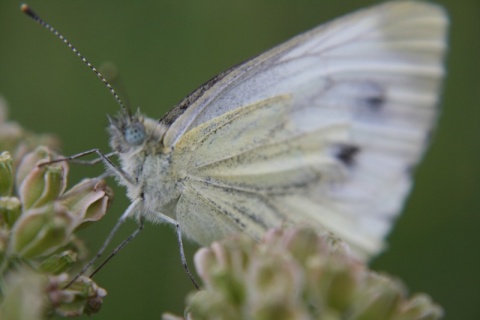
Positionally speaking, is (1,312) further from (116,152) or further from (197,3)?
(197,3)

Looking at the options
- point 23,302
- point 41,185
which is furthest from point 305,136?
point 23,302

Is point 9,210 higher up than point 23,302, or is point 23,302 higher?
point 9,210

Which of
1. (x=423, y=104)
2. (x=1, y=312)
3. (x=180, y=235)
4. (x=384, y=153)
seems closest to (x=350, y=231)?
(x=384, y=153)

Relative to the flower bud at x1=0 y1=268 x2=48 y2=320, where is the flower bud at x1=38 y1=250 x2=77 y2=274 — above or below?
below

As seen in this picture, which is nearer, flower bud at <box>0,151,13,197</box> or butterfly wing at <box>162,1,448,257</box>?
flower bud at <box>0,151,13,197</box>

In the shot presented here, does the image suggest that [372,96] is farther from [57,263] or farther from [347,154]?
[57,263]

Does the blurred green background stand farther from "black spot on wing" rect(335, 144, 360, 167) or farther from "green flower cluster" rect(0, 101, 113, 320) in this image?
"green flower cluster" rect(0, 101, 113, 320)

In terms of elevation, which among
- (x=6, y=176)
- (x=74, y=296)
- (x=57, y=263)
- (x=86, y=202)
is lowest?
(x=74, y=296)

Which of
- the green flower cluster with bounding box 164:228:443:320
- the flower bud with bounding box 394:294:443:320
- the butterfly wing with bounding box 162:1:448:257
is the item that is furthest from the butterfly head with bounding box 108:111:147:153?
the flower bud with bounding box 394:294:443:320
